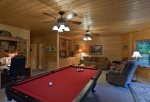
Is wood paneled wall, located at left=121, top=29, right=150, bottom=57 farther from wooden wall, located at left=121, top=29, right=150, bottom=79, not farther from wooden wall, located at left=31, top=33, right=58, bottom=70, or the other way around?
wooden wall, located at left=31, top=33, right=58, bottom=70

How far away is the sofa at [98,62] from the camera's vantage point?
8266 mm

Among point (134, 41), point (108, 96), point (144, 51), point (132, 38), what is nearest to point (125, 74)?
point (108, 96)

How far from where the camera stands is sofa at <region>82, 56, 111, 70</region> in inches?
325

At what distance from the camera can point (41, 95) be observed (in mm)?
1761

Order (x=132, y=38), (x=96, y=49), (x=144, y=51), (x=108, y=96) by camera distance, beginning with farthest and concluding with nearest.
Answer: (x=96, y=49) < (x=132, y=38) < (x=144, y=51) < (x=108, y=96)

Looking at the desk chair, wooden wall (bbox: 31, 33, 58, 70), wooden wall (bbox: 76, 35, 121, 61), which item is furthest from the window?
the desk chair

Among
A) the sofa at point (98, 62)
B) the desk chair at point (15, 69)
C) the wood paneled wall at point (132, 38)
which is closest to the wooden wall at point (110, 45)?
the wood paneled wall at point (132, 38)

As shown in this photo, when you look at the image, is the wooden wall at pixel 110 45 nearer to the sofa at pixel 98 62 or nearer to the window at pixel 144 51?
the sofa at pixel 98 62

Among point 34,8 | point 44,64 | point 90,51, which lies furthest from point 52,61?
point 34,8

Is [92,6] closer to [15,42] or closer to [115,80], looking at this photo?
[115,80]

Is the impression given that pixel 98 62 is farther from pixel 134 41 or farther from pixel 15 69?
pixel 15 69

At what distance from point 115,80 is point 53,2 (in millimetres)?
3766

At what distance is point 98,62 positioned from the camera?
28.5 ft

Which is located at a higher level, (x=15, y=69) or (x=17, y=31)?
(x=17, y=31)
